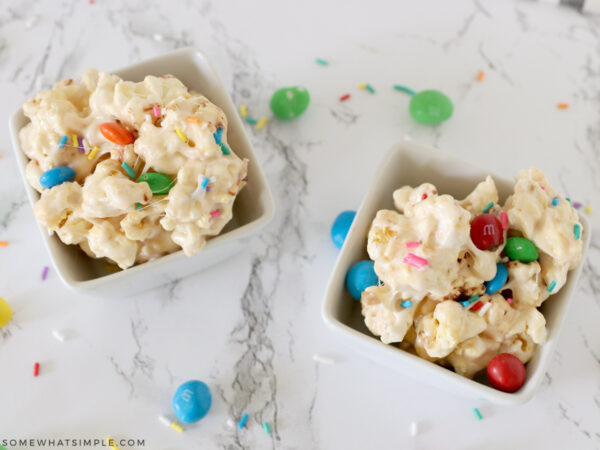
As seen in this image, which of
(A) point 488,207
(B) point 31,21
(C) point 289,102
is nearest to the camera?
(A) point 488,207

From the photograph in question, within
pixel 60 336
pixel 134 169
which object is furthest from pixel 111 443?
pixel 134 169

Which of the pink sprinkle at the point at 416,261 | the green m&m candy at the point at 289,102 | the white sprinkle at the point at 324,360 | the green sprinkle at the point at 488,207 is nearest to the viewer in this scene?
the pink sprinkle at the point at 416,261

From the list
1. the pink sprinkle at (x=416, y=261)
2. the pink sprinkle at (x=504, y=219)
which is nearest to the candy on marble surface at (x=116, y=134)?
the pink sprinkle at (x=416, y=261)

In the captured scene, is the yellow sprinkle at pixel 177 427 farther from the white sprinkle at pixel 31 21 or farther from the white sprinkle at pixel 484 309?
the white sprinkle at pixel 31 21

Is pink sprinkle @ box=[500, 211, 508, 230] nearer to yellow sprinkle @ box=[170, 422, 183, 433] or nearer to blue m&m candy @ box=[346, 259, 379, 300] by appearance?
blue m&m candy @ box=[346, 259, 379, 300]

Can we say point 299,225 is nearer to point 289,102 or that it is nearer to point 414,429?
point 289,102

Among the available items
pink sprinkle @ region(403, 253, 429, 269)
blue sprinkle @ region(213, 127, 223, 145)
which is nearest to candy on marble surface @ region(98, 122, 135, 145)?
blue sprinkle @ region(213, 127, 223, 145)
